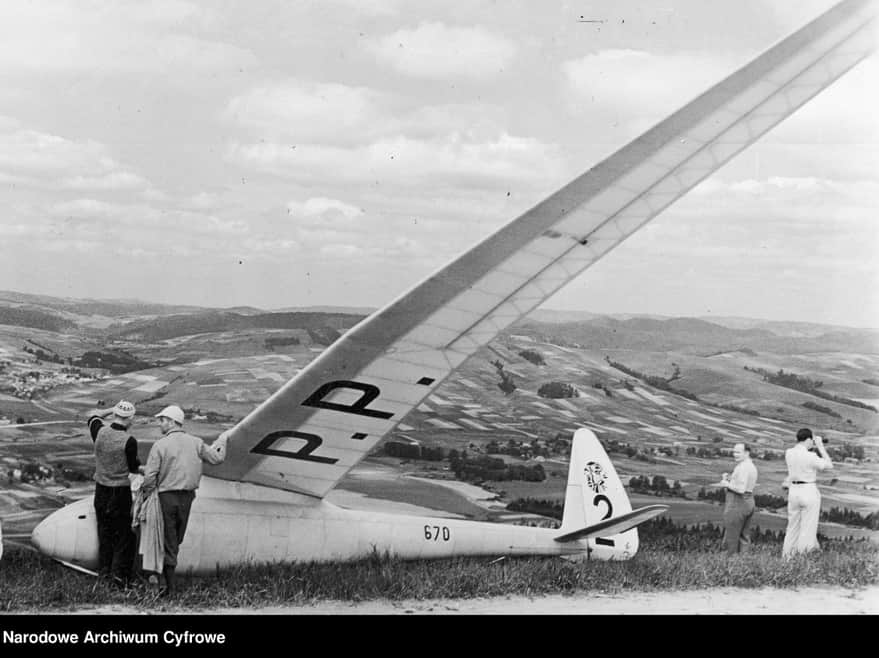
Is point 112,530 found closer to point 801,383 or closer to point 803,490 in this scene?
point 803,490

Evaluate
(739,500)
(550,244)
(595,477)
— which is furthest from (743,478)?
(550,244)

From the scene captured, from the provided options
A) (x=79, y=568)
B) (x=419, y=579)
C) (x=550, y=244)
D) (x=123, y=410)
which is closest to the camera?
(x=550, y=244)

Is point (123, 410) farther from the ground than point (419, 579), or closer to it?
farther from the ground

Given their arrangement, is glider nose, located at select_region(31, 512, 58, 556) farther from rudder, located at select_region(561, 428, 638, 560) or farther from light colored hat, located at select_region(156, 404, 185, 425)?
rudder, located at select_region(561, 428, 638, 560)

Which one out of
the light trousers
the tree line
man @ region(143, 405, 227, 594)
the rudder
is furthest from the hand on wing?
the tree line

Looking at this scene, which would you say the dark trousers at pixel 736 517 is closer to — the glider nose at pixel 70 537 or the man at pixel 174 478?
the man at pixel 174 478

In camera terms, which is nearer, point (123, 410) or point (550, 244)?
point (550, 244)
